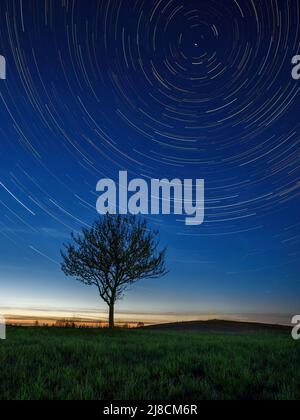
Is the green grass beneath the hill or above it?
above

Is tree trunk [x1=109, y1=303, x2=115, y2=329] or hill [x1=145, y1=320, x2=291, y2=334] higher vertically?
tree trunk [x1=109, y1=303, x2=115, y2=329]

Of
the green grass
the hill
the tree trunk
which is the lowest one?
the hill

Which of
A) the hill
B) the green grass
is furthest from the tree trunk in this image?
the green grass

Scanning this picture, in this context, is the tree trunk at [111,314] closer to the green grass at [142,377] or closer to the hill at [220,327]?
the hill at [220,327]

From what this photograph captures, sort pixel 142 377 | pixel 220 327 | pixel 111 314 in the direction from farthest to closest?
pixel 220 327
pixel 111 314
pixel 142 377

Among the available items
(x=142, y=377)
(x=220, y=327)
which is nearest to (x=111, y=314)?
(x=220, y=327)

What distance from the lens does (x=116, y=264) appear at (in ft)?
103

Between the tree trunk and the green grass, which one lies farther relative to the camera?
the tree trunk

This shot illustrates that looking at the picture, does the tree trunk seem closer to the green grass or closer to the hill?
the hill

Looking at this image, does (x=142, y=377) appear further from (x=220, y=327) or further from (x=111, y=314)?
(x=220, y=327)

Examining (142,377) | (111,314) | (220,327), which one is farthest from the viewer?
(220,327)
